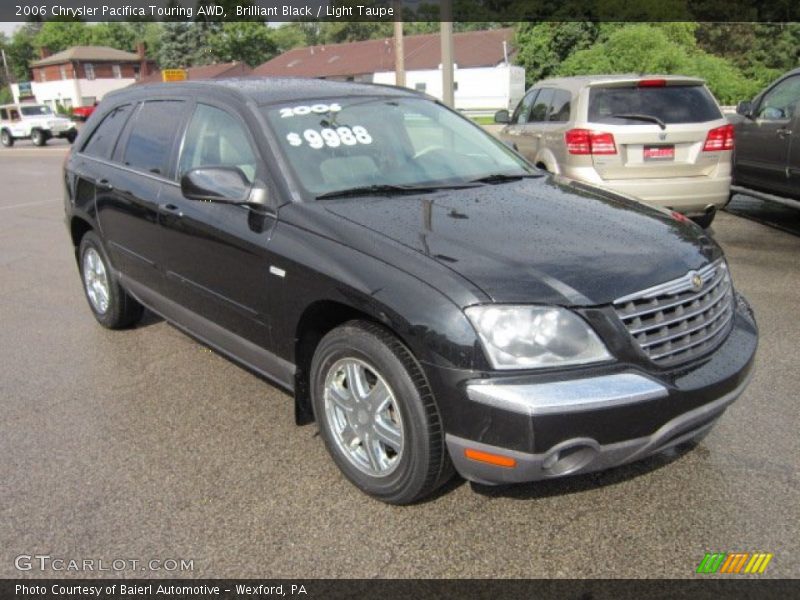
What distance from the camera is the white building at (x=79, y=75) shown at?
80.1m

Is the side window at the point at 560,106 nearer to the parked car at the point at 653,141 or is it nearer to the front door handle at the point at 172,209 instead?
the parked car at the point at 653,141

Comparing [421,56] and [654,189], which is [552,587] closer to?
[654,189]

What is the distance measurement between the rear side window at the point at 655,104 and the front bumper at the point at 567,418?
16.0ft

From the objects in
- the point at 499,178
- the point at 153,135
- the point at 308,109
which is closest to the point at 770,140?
the point at 499,178

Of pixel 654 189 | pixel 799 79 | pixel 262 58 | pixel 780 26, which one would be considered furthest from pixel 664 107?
pixel 262 58

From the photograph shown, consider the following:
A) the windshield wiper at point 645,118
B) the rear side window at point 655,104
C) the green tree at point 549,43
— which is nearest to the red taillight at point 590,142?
the rear side window at point 655,104

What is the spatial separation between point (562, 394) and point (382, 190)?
149cm

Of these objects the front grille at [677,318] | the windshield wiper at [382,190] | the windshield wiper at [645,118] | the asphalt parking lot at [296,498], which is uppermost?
the windshield wiper at [382,190]

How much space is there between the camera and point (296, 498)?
3172mm

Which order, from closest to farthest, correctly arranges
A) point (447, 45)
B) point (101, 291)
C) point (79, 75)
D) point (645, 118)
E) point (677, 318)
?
point (677, 318)
point (101, 291)
point (645, 118)
point (447, 45)
point (79, 75)

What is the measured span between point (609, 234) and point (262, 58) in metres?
88.4

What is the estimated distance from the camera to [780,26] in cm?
5197

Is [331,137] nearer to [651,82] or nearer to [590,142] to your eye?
[590,142]

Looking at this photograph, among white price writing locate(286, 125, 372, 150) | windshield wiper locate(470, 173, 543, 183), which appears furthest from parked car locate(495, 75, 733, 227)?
white price writing locate(286, 125, 372, 150)
